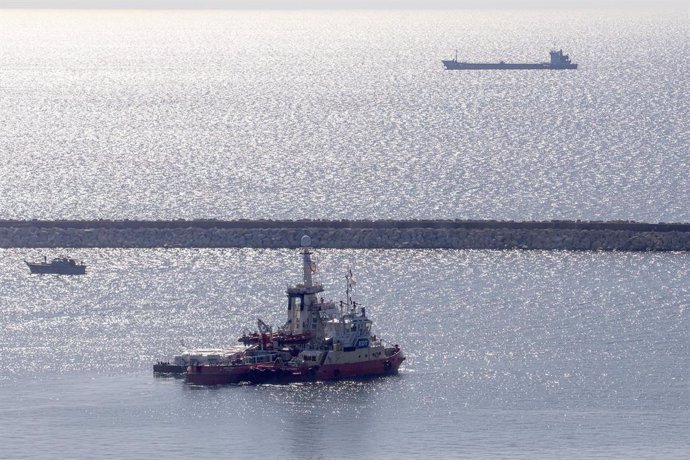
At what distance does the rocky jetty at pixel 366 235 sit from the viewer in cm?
7919

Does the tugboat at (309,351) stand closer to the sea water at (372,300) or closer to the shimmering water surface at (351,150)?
the sea water at (372,300)

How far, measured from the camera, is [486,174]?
104188 mm

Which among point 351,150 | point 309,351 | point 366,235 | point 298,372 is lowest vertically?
point 298,372

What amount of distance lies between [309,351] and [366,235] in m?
21.0

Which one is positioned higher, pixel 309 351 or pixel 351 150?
pixel 351 150

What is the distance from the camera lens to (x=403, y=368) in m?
59.1

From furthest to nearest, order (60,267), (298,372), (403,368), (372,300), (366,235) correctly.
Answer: (366,235) < (60,267) < (372,300) < (403,368) < (298,372)

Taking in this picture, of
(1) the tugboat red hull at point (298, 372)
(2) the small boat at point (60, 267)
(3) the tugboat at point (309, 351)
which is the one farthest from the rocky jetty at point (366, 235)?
(1) the tugboat red hull at point (298, 372)

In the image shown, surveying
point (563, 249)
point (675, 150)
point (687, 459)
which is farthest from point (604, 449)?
point (675, 150)

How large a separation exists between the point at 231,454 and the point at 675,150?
227 ft

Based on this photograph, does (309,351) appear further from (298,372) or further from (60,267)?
(60,267)

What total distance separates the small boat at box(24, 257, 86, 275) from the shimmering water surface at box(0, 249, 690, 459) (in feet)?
1.73

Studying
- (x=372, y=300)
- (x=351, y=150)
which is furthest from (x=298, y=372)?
(x=351, y=150)

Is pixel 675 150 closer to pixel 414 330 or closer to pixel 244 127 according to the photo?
pixel 244 127
